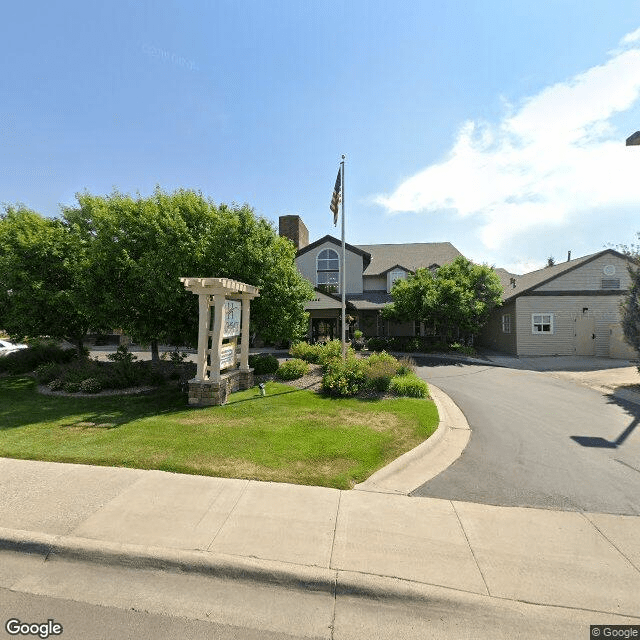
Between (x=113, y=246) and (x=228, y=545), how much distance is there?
11.9m

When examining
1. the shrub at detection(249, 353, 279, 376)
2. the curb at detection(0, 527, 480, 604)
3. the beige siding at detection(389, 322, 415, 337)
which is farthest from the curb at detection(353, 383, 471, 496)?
the beige siding at detection(389, 322, 415, 337)

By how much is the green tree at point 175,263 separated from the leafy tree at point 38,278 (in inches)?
65.3

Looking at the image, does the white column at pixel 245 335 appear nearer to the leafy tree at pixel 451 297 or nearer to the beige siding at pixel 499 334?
the leafy tree at pixel 451 297

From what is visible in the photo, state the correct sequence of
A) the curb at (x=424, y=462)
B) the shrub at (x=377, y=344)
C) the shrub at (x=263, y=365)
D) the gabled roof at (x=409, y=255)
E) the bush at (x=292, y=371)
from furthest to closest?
the gabled roof at (x=409, y=255) → the shrub at (x=377, y=344) → the shrub at (x=263, y=365) → the bush at (x=292, y=371) → the curb at (x=424, y=462)

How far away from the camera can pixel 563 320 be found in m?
21.2

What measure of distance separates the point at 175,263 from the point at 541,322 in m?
21.9

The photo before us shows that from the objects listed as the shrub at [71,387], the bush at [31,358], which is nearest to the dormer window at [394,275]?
the bush at [31,358]

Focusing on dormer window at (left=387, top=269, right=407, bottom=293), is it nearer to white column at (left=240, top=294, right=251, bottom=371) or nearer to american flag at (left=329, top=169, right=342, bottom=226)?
american flag at (left=329, top=169, right=342, bottom=226)

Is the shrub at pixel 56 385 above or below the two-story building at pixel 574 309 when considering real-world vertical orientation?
below

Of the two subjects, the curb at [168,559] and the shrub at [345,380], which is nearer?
the curb at [168,559]

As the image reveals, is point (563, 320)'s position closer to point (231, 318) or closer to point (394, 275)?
point (394, 275)

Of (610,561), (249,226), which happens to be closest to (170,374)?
(249,226)

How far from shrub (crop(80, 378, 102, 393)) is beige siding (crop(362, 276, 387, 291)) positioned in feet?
76.9

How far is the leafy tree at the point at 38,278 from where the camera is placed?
43.7 feet
